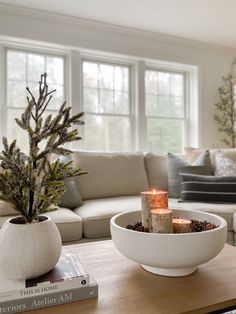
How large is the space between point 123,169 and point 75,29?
1762mm

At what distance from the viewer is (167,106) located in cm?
400

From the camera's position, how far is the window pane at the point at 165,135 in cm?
385

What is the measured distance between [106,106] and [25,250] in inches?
114

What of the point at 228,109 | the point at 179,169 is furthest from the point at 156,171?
the point at 228,109

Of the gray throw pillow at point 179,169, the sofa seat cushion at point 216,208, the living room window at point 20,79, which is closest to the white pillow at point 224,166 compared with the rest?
the gray throw pillow at point 179,169

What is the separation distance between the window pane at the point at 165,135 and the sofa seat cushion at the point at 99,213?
1.53 m

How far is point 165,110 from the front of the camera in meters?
3.98

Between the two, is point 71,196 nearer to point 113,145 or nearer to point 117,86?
point 113,145

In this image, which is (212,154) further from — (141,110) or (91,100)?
(91,100)

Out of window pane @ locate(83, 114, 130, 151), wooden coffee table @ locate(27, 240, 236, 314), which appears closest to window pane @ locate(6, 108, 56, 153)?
window pane @ locate(83, 114, 130, 151)

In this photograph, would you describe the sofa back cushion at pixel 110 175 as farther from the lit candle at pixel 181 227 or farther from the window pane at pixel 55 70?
the lit candle at pixel 181 227

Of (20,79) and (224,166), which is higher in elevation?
(20,79)

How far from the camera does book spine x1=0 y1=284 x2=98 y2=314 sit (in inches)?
32.2

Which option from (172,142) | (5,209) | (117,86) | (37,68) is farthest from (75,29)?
(5,209)
